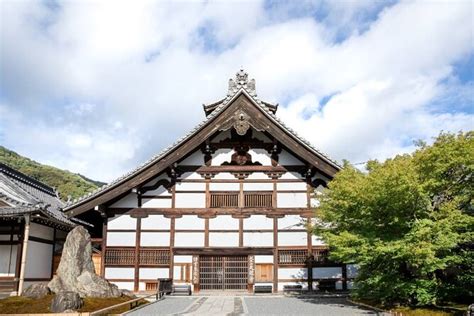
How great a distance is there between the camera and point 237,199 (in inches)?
784

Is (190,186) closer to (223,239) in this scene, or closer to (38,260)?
(223,239)

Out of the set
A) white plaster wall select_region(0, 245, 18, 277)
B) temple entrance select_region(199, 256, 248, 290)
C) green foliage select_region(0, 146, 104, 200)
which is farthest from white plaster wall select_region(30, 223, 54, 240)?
green foliage select_region(0, 146, 104, 200)

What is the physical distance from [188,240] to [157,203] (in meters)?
2.32

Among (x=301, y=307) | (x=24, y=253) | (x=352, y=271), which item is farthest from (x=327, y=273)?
(x=24, y=253)

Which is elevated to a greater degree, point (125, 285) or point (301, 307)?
point (125, 285)

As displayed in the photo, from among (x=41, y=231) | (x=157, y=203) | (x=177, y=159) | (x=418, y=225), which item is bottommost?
(x=418, y=225)

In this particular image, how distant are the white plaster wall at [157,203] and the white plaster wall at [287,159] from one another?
19.0ft

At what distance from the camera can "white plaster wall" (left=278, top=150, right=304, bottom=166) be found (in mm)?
20328

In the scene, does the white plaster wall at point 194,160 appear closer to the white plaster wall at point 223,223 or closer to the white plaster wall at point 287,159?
the white plaster wall at point 223,223

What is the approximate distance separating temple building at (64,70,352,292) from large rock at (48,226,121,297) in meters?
3.37

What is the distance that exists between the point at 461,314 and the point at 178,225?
1240 cm

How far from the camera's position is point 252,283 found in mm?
19016

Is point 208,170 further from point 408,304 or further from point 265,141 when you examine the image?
point 408,304

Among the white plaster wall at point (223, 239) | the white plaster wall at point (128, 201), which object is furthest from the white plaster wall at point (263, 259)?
the white plaster wall at point (128, 201)
